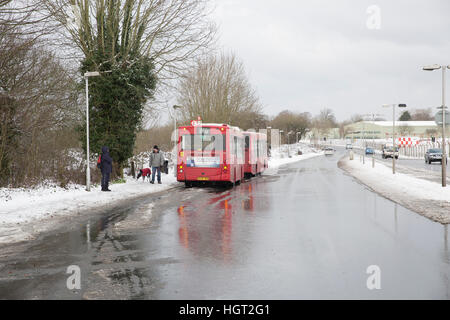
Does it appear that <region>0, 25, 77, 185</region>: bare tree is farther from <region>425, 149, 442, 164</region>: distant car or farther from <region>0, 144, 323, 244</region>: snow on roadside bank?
<region>425, 149, 442, 164</region>: distant car

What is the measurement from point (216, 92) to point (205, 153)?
2657 centimetres

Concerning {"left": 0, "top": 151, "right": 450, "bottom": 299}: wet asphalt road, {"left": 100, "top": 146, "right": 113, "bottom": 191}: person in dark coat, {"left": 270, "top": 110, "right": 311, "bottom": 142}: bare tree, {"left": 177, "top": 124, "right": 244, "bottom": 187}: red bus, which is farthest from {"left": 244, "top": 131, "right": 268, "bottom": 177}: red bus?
{"left": 270, "top": 110, "right": 311, "bottom": 142}: bare tree

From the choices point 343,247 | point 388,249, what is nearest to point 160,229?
point 343,247

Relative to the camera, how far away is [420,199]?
1497 centimetres

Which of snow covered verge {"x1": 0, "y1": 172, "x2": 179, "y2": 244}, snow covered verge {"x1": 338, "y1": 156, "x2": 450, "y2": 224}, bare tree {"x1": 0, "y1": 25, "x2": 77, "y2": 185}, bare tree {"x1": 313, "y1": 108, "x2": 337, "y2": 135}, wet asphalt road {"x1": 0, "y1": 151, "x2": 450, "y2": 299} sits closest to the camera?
wet asphalt road {"x1": 0, "y1": 151, "x2": 450, "y2": 299}

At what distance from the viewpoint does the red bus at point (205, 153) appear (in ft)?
67.1

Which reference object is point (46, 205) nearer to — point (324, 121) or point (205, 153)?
point (205, 153)

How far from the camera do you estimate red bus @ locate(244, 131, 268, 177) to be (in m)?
27.5

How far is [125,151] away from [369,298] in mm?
19200

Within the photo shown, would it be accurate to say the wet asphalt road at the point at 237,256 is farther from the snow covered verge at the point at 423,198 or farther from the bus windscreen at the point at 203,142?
the bus windscreen at the point at 203,142

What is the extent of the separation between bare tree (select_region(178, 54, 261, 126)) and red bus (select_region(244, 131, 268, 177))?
43.2ft

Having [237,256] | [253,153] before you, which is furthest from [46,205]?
[253,153]

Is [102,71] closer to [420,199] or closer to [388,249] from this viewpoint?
[420,199]
